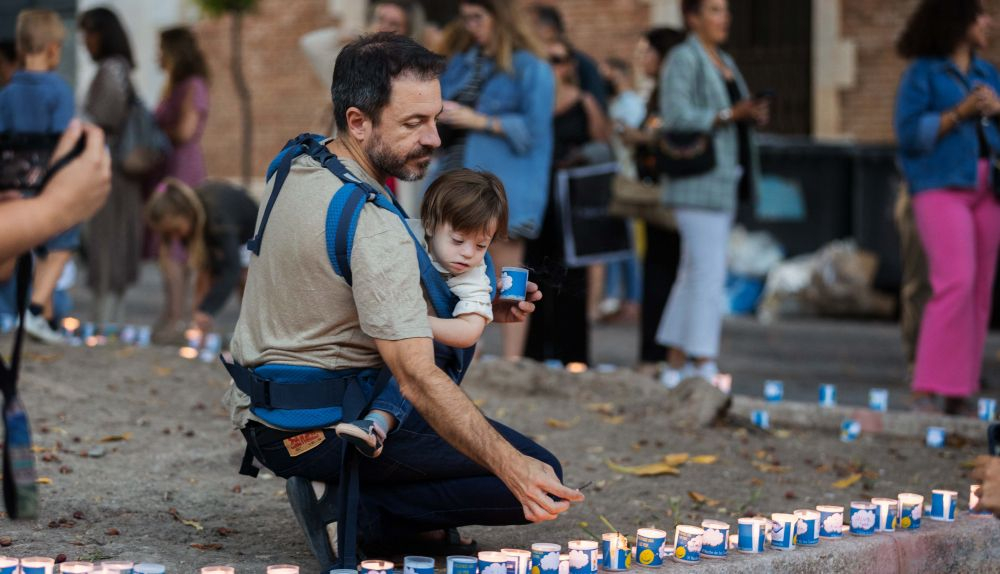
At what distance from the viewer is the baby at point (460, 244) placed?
413 cm

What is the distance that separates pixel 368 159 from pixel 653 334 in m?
5.13

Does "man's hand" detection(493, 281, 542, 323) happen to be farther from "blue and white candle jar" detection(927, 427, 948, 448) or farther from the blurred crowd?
"blue and white candle jar" detection(927, 427, 948, 448)

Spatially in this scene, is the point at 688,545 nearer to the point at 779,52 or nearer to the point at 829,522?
the point at 829,522

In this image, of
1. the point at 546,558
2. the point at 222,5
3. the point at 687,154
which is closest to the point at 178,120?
the point at 687,154

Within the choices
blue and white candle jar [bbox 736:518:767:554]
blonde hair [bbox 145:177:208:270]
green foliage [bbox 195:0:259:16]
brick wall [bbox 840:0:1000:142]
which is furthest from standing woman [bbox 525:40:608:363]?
green foliage [bbox 195:0:259:16]

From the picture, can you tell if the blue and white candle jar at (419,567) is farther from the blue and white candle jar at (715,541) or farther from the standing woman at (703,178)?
the standing woman at (703,178)

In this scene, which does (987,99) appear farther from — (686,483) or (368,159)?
(368,159)

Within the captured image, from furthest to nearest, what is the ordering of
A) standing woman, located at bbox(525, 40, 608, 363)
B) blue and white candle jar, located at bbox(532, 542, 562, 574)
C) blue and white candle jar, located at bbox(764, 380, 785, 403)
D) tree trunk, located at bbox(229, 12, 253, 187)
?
tree trunk, located at bbox(229, 12, 253, 187)
standing woman, located at bbox(525, 40, 608, 363)
blue and white candle jar, located at bbox(764, 380, 785, 403)
blue and white candle jar, located at bbox(532, 542, 562, 574)

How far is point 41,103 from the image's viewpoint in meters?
8.61

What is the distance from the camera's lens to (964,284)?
24.7 feet

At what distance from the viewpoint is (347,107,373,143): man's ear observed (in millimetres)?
4125

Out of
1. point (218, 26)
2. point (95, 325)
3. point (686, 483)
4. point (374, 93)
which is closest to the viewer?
point (374, 93)

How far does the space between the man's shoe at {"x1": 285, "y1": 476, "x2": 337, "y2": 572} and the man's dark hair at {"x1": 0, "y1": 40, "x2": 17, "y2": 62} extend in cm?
666

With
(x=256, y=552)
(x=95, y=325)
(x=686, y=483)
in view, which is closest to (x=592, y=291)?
(x=95, y=325)
